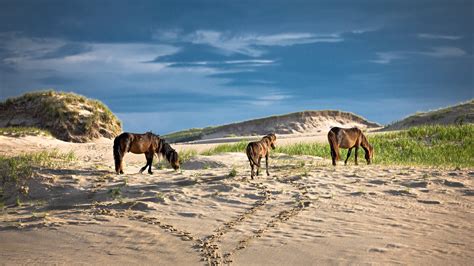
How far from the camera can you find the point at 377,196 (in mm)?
9695

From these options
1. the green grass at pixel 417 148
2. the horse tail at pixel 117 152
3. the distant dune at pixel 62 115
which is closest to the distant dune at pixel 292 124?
the distant dune at pixel 62 115

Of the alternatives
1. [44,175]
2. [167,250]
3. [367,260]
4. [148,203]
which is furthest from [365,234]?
[44,175]

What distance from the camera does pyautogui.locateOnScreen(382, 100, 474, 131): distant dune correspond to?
29.8 meters

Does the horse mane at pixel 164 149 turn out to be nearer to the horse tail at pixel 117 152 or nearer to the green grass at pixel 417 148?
the horse tail at pixel 117 152

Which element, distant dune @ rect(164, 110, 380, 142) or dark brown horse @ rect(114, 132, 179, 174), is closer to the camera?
dark brown horse @ rect(114, 132, 179, 174)

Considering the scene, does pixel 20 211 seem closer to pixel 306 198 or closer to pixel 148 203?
pixel 148 203

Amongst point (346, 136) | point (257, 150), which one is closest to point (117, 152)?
point (257, 150)

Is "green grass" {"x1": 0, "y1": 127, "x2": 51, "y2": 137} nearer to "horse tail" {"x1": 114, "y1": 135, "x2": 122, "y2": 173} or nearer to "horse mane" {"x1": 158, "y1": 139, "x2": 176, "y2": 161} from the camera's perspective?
"horse mane" {"x1": 158, "y1": 139, "x2": 176, "y2": 161}

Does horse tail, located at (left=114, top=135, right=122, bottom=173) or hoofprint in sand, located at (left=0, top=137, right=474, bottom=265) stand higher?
horse tail, located at (left=114, top=135, right=122, bottom=173)

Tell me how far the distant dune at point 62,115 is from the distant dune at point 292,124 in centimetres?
1576

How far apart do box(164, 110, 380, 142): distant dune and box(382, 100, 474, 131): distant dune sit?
842 centimetres

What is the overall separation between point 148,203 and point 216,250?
8.89 ft

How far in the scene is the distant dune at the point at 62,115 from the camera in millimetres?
26344

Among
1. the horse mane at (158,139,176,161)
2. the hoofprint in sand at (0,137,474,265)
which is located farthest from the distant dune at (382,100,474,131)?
the horse mane at (158,139,176,161)
